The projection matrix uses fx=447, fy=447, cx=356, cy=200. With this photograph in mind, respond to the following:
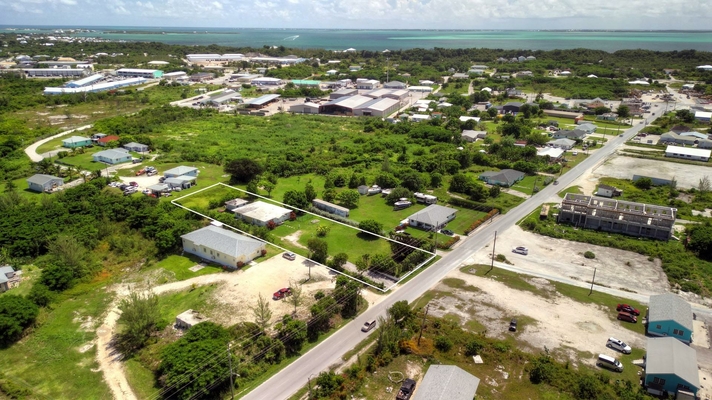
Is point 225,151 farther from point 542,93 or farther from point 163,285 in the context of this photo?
point 542,93

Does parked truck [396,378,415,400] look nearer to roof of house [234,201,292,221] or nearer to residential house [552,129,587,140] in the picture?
roof of house [234,201,292,221]

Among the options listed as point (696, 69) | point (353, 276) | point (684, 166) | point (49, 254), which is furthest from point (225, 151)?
point (696, 69)

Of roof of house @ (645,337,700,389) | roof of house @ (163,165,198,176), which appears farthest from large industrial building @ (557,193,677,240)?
roof of house @ (163,165,198,176)

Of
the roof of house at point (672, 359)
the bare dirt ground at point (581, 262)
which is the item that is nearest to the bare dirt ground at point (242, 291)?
the bare dirt ground at point (581, 262)

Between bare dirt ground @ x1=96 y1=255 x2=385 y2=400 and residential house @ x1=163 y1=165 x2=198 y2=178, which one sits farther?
residential house @ x1=163 y1=165 x2=198 y2=178

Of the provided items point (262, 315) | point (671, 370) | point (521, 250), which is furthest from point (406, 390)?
point (521, 250)

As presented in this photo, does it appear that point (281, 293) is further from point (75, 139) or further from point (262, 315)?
point (75, 139)
